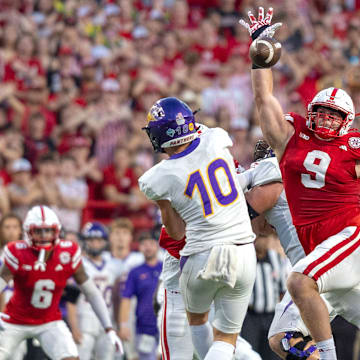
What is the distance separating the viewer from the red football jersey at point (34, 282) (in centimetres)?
746

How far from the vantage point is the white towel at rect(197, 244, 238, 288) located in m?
5.31

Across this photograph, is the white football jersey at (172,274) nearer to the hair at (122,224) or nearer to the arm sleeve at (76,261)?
the arm sleeve at (76,261)

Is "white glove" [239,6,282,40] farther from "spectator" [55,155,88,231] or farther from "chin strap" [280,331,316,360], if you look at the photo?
"spectator" [55,155,88,231]

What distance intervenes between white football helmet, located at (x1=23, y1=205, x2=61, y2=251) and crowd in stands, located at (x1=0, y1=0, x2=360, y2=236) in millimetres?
2497

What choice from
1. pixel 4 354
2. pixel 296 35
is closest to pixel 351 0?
pixel 296 35

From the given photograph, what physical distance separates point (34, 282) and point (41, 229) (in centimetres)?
47

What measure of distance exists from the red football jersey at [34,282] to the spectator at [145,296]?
7.04 feet

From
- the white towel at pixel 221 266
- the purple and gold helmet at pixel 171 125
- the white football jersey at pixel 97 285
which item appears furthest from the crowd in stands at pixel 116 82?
the white towel at pixel 221 266

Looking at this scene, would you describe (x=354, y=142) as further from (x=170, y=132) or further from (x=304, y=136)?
(x=170, y=132)

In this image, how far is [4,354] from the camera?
7430 mm

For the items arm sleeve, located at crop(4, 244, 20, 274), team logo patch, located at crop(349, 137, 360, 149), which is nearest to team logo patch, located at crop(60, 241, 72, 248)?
arm sleeve, located at crop(4, 244, 20, 274)

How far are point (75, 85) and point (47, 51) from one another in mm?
621

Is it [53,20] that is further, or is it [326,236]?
[53,20]

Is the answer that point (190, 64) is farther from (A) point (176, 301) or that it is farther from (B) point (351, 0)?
(A) point (176, 301)
